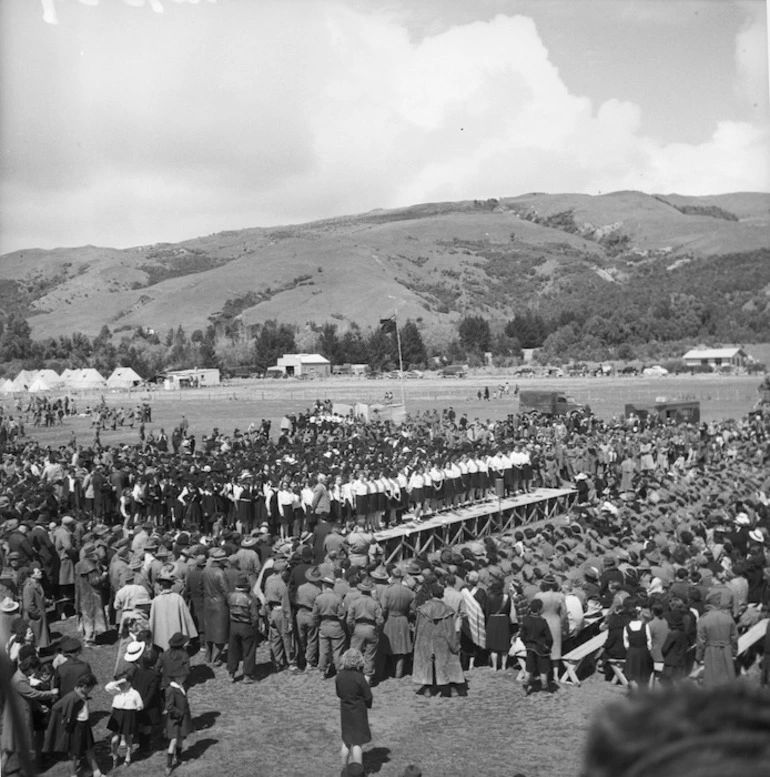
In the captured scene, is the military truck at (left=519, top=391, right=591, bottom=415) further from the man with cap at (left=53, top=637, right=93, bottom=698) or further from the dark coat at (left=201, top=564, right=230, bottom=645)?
the man with cap at (left=53, top=637, right=93, bottom=698)

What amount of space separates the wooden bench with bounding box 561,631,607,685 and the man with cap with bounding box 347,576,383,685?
214 centimetres

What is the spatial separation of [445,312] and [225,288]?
149ft

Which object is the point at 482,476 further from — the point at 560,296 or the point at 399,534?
the point at 560,296

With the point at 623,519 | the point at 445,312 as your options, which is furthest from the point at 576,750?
the point at 445,312

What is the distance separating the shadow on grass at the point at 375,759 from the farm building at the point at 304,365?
79.4 m

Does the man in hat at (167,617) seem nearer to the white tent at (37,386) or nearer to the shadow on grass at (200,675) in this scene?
the shadow on grass at (200,675)

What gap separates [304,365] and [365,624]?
79.2 metres

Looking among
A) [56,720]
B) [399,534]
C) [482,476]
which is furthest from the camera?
[482,476]

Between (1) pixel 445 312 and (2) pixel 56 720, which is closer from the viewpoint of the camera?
(2) pixel 56 720

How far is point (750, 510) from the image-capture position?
639 inches

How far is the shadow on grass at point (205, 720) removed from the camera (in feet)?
31.4

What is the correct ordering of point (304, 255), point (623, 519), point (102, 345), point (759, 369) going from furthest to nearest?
point (304, 255), point (102, 345), point (759, 369), point (623, 519)

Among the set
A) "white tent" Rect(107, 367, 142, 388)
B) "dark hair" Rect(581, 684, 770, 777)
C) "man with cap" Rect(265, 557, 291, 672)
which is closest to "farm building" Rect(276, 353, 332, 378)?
"white tent" Rect(107, 367, 142, 388)

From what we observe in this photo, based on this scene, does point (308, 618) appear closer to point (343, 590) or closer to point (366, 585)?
point (343, 590)
